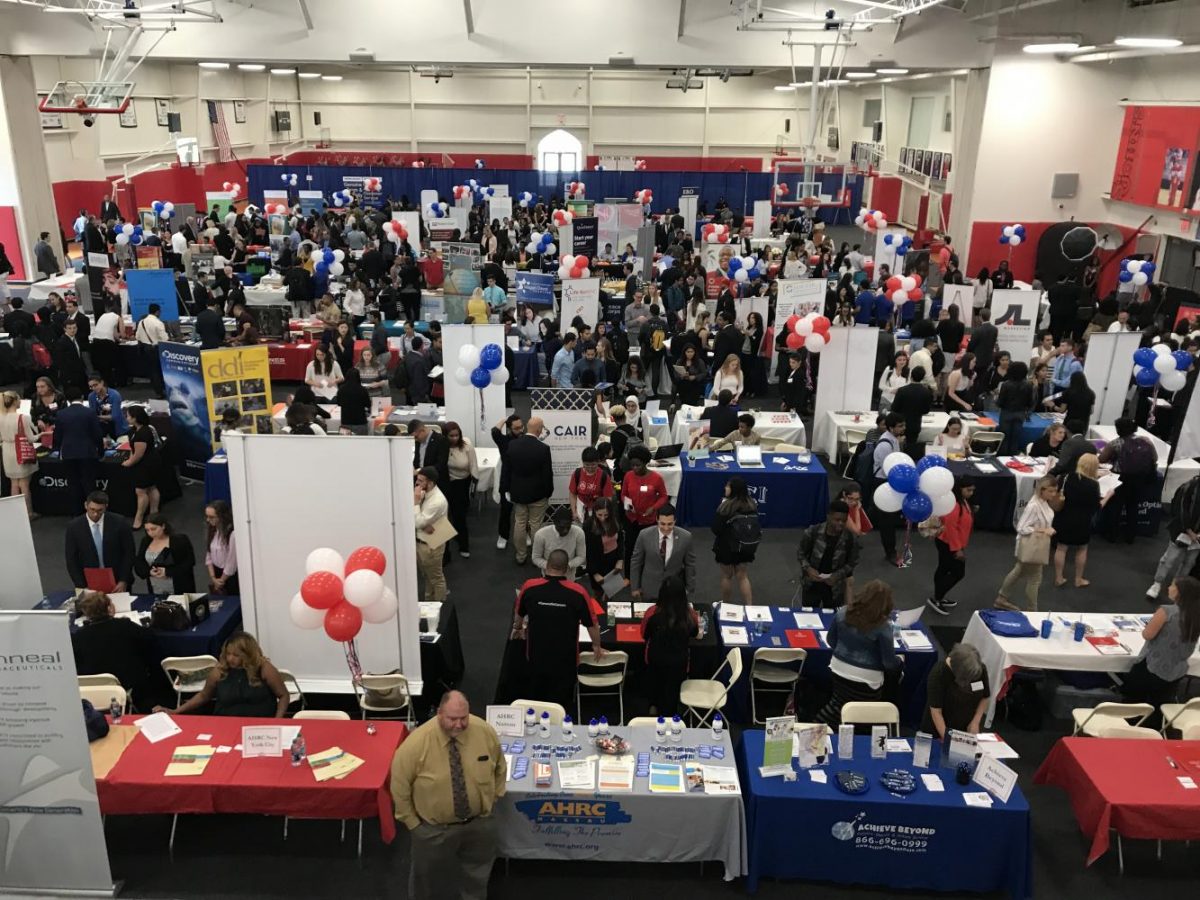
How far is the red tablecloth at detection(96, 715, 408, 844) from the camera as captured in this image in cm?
449

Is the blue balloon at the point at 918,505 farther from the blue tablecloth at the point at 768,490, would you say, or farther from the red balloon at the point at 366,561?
the red balloon at the point at 366,561

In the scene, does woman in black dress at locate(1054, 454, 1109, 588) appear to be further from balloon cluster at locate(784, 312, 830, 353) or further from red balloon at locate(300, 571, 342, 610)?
red balloon at locate(300, 571, 342, 610)

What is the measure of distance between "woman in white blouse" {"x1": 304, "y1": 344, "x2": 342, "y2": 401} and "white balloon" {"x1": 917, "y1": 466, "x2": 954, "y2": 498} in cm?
632

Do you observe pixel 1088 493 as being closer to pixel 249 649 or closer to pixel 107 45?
pixel 249 649

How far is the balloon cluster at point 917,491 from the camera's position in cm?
633

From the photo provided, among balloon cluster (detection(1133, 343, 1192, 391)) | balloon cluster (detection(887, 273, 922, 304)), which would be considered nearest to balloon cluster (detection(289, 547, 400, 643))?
balloon cluster (detection(1133, 343, 1192, 391))

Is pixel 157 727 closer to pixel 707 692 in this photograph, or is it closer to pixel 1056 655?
pixel 707 692

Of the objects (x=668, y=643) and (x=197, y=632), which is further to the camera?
(x=197, y=632)

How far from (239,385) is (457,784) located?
20.1ft

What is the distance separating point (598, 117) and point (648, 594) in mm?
27534

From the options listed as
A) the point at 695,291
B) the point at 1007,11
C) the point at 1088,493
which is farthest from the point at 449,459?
the point at 1007,11

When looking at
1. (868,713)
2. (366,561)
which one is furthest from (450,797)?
(868,713)

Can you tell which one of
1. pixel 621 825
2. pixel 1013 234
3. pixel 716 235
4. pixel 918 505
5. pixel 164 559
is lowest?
pixel 621 825

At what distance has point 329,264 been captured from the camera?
49.2ft
